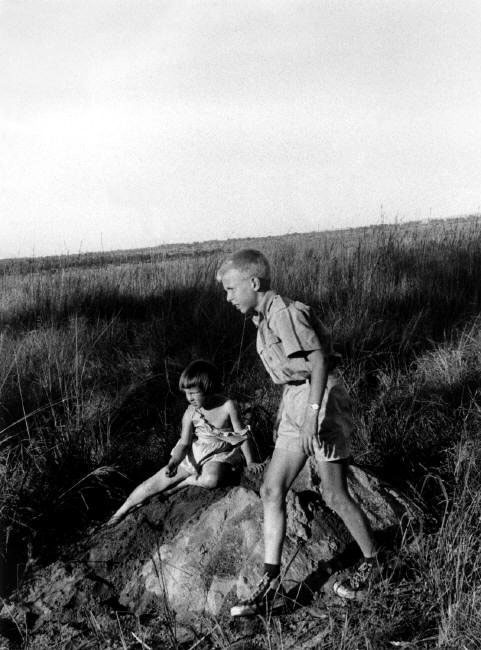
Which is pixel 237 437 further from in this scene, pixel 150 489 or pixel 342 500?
pixel 342 500

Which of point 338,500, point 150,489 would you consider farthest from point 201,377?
point 338,500

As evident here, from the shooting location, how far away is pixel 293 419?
Result: 113 inches

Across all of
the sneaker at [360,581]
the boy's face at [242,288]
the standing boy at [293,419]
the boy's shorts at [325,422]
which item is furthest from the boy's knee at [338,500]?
the boy's face at [242,288]

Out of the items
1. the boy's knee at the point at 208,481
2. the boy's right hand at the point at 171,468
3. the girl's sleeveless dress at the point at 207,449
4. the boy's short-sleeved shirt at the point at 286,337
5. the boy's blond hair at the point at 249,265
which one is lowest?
the boy's knee at the point at 208,481

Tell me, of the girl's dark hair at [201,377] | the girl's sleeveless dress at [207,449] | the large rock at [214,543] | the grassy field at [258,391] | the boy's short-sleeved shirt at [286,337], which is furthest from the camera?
the girl's sleeveless dress at [207,449]

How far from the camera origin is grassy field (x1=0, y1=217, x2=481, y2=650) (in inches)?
113

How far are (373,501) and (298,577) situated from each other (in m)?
0.64

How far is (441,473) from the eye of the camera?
3.92 m

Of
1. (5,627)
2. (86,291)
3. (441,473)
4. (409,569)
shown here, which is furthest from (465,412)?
(86,291)

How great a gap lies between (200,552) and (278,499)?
797mm

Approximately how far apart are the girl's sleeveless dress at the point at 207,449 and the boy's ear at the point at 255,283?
1.20 metres

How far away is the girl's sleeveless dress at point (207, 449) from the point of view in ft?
12.5

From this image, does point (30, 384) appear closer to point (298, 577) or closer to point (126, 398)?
point (126, 398)

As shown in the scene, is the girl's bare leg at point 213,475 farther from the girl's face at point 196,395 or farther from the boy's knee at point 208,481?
the girl's face at point 196,395
